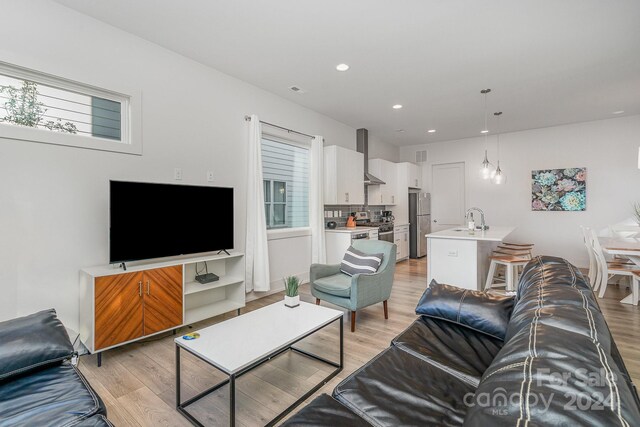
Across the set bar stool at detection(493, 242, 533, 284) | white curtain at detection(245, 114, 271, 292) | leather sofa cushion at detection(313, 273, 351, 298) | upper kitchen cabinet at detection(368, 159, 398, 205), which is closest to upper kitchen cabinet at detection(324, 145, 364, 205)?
upper kitchen cabinet at detection(368, 159, 398, 205)

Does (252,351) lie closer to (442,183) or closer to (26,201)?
(26,201)

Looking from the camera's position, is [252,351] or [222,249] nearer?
[252,351]

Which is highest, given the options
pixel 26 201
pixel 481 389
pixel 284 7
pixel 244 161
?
pixel 284 7

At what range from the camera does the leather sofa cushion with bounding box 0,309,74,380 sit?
1364 mm

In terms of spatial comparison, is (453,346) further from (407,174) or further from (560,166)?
(560,166)

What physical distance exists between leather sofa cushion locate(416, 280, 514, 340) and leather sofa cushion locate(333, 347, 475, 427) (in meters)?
0.56

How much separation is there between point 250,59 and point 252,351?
3038mm

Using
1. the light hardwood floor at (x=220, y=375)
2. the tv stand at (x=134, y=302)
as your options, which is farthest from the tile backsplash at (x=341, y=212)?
the tv stand at (x=134, y=302)

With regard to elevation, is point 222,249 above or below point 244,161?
below

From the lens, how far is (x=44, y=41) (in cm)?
242

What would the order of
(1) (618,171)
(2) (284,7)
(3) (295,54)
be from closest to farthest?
(2) (284,7) < (3) (295,54) < (1) (618,171)

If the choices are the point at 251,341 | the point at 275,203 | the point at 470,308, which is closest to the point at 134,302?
the point at 251,341

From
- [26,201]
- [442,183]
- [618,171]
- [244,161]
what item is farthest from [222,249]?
[618,171]

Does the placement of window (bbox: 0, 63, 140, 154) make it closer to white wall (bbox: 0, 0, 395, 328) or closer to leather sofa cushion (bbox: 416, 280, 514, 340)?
white wall (bbox: 0, 0, 395, 328)
